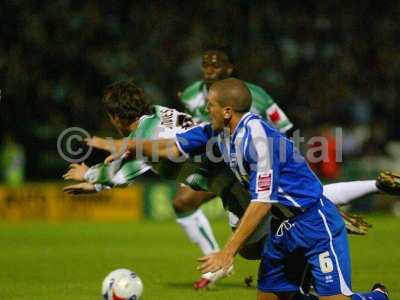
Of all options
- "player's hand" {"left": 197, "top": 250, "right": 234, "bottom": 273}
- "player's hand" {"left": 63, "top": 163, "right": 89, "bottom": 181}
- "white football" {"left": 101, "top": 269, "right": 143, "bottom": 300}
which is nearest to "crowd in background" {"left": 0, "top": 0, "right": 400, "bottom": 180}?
"player's hand" {"left": 63, "top": 163, "right": 89, "bottom": 181}

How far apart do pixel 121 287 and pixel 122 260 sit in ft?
16.0

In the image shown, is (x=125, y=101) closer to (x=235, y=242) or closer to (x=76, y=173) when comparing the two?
(x=76, y=173)

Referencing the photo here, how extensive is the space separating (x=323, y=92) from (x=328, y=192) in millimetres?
13583

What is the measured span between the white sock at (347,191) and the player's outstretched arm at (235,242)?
1.78 m

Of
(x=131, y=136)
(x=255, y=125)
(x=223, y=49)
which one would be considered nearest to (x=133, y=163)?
(x=131, y=136)

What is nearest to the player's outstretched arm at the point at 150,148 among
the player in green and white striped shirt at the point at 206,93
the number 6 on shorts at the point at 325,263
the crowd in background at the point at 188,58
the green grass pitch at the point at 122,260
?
the number 6 on shorts at the point at 325,263

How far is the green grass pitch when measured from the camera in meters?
8.32

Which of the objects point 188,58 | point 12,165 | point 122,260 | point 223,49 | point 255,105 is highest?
point 188,58

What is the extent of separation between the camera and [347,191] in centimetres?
729

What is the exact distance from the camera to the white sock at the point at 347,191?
7.28 metres

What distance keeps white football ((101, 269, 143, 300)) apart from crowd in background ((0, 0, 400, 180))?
1281cm

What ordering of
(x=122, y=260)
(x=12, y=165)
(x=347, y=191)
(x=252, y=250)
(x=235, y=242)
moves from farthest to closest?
(x=12, y=165) < (x=122, y=260) < (x=347, y=191) < (x=252, y=250) < (x=235, y=242)

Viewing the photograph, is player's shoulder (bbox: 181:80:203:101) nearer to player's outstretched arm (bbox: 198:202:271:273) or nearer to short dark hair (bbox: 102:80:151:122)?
short dark hair (bbox: 102:80:151:122)

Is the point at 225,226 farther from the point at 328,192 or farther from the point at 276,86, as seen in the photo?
the point at 328,192
